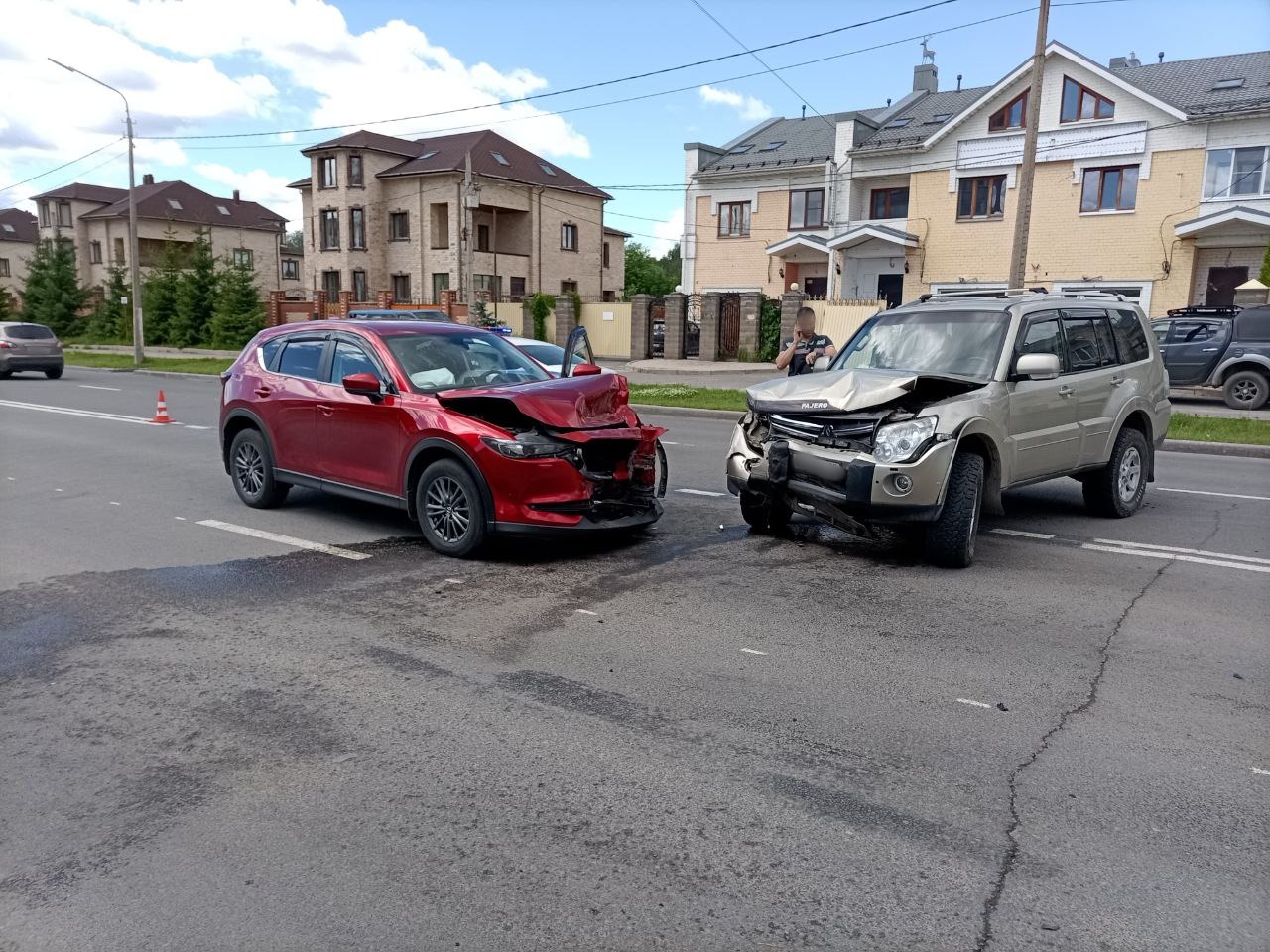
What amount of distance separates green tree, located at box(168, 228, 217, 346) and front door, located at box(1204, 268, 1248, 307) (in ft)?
134

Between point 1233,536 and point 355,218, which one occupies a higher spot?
point 355,218

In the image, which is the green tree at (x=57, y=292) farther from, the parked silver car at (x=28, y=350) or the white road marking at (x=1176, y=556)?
the white road marking at (x=1176, y=556)

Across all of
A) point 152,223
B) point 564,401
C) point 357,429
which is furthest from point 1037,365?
point 152,223

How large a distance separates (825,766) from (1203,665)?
251cm

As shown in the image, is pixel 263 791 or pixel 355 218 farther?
pixel 355 218

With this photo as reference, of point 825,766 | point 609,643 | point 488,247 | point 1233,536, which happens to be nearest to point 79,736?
point 609,643

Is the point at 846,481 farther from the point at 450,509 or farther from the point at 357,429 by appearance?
the point at 357,429

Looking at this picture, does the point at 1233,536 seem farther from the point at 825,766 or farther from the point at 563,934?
the point at 563,934

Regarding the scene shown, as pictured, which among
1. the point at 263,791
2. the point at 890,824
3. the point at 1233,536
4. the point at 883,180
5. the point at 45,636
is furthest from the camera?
the point at 883,180

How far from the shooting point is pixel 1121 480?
29.2 ft

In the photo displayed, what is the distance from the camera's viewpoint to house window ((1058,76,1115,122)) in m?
33.3

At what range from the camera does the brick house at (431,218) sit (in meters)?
48.7

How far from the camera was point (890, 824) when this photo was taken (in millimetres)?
3514

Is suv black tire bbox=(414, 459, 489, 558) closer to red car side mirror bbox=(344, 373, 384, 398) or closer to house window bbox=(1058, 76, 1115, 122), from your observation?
red car side mirror bbox=(344, 373, 384, 398)
